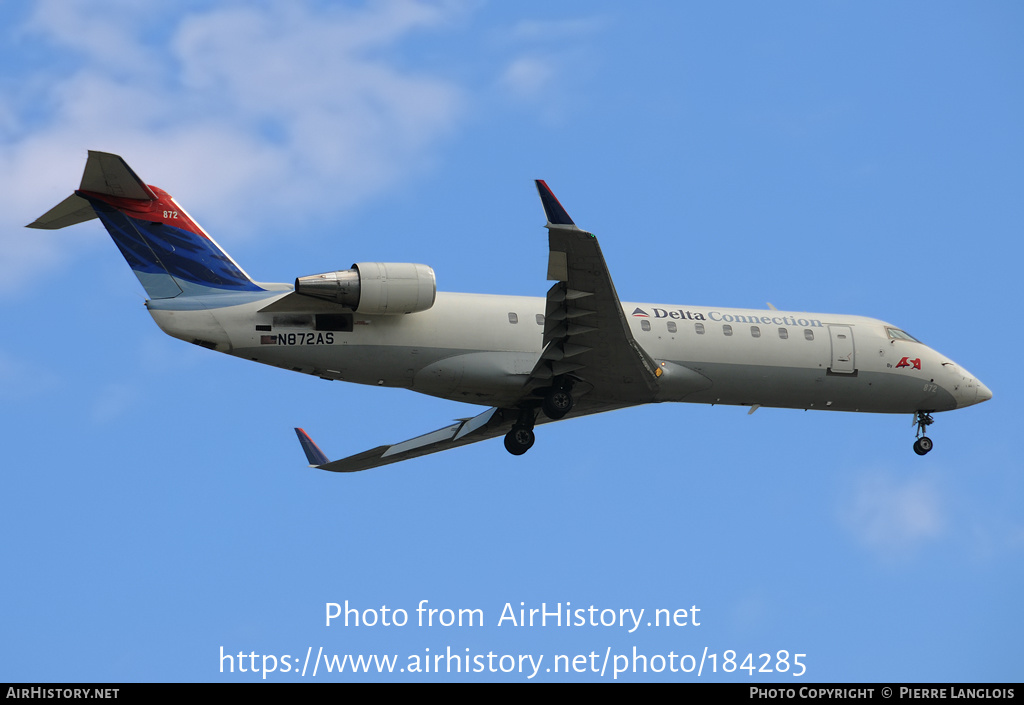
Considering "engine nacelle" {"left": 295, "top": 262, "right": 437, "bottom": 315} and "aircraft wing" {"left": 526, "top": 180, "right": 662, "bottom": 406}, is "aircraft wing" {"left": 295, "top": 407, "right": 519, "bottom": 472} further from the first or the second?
"engine nacelle" {"left": 295, "top": 262, "right": 437, "bottom": 315}

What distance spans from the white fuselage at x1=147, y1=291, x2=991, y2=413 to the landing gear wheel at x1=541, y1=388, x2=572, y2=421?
68 centimetres

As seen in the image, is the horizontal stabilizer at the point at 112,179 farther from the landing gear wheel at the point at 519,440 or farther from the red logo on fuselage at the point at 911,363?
the red logo on fuselage at the point at 911,363

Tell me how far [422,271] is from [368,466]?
7330 mm

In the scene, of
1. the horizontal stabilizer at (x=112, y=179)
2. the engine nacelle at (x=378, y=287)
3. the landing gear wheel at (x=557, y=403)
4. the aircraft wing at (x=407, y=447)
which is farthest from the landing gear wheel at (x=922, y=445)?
the horizontal stabilizer at (x=112, y=179)

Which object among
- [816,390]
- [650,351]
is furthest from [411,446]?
[816,390]

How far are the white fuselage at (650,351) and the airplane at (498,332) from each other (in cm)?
3

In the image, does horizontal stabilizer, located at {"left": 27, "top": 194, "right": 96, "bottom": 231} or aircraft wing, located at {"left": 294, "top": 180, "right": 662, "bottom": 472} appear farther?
horizontal stabilizer, located at {"left": 27, "top": 194, "right": 96, "bottom": 231}

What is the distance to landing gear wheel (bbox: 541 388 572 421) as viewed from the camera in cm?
2508

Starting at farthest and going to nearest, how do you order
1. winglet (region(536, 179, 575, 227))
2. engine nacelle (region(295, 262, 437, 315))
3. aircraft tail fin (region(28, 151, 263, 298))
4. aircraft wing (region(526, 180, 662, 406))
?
aircraft tail fin (region(28, 151, 263, 298)) < engine nacelle (region(295, 262, 437, 315)) < aircraft wing (region(526, 180, 662, 406)) < winglet (region(536, 179, 575, 227))

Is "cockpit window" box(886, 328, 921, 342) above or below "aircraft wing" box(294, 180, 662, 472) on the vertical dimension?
above

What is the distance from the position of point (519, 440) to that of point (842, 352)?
7659 mm

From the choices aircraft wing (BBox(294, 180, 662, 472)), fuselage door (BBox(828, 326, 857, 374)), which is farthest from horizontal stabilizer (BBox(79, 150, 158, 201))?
fuselage door (BBox(828, 326, 857, 374))

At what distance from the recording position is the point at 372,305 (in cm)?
2347

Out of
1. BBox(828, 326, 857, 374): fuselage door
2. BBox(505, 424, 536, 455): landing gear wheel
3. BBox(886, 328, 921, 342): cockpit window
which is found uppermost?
BBox(886, 328, 921, 342): cockpit window
